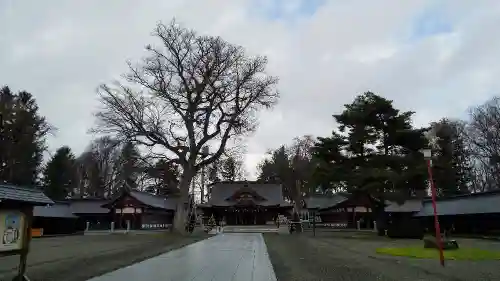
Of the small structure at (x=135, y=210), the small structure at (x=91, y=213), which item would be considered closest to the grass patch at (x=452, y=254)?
the small structure at (x=135, y=210)

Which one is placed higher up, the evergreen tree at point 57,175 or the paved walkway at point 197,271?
the evergreen tree at point 57,175

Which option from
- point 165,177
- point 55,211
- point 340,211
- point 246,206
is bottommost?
point 340,211

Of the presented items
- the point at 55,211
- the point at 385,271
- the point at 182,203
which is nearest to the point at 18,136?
the point at 55,211

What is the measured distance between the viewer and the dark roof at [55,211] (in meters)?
39.5

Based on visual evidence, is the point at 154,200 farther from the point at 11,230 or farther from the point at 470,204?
the point at 11,230

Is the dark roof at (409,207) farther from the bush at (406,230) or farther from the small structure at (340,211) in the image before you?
the bush at (406,230)

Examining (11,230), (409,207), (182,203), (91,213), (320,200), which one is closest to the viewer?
(11,230)

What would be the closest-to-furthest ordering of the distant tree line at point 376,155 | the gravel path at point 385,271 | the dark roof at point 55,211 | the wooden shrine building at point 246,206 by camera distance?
the gravel path at point 385,271, the distant tree line at point 376,155, the dark roof at point 55,211, the wooden shrine building at point 246,206

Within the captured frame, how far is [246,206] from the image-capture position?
5375 cm

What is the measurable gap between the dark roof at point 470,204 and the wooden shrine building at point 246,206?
20.7 metres

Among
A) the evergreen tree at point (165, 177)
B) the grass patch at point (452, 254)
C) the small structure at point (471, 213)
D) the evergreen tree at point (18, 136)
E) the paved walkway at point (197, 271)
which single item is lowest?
the grass patch at point (452, 254)

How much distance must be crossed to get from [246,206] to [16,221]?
45.6 m

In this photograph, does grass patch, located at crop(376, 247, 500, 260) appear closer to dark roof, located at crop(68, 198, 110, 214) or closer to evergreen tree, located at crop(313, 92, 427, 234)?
evergreen tree, located at crop(313, 92, 427, 234)

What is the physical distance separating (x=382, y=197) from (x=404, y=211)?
1885 cm
